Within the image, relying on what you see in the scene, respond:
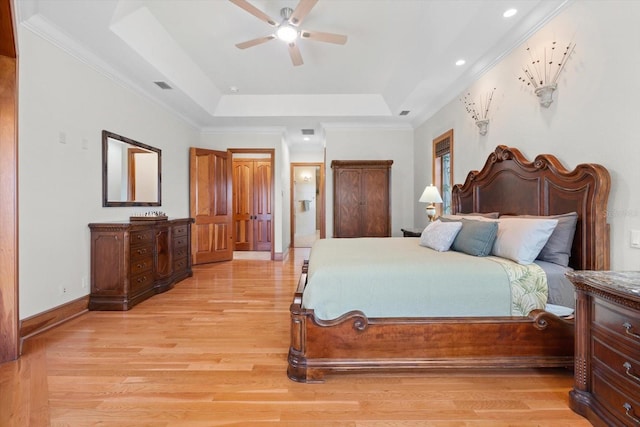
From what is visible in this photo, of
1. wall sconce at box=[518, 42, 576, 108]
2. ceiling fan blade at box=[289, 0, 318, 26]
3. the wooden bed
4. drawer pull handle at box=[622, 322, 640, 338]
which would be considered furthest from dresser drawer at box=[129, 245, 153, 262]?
wall sconce at box=[518, 42, 576, 108]

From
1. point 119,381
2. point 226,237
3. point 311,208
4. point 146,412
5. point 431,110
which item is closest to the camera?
point 146,412

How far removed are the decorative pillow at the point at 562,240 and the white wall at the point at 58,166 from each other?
4039 mm

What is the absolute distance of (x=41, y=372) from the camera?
79.4 inches

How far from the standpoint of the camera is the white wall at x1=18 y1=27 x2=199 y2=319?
2.56 m

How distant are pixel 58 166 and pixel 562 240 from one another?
4.19m

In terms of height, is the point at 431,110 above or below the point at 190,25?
below

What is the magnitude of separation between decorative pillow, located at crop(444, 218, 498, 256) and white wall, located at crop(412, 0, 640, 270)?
68cm

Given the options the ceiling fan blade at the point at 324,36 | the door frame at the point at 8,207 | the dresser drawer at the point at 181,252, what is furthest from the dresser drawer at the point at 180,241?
the ceiling fan blade at the point at 324,36

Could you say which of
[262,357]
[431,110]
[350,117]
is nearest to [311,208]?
[350,117]

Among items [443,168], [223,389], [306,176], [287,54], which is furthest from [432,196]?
[306,176]

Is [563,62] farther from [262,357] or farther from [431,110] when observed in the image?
[262,357]

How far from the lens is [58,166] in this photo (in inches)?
113

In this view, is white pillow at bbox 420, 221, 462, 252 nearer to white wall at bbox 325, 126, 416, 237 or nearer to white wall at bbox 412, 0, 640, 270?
Result: white wall at bbox 412, 0, 640, 270

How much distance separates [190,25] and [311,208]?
7287mm
